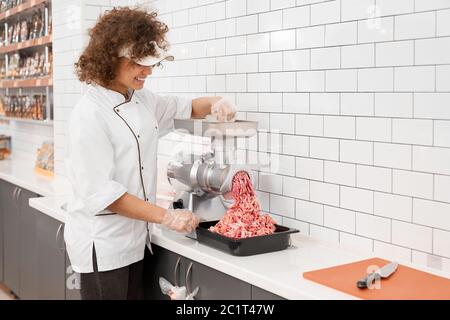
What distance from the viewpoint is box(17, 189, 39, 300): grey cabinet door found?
4031mm

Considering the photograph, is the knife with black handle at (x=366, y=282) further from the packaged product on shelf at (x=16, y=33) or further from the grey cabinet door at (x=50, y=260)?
the packaged product on shelf at (x=16, y=33)

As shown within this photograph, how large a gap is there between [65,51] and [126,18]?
188 cm

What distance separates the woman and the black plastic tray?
90 millimetres

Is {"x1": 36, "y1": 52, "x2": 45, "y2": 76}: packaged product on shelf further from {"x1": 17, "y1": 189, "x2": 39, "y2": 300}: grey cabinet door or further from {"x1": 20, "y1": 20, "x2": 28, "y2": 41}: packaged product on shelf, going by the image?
{"x1": 17, "y1": 189, "x2": 39, "y2": 300}: grey cabinet door

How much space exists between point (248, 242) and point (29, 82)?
3388 millimetres

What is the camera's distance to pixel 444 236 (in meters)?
2.07

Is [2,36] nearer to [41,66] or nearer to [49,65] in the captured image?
[41,66]

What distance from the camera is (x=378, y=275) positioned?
1984 mm

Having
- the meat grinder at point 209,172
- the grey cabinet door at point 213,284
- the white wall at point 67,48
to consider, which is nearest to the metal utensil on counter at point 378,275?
the grey cabinet door at point 213,284

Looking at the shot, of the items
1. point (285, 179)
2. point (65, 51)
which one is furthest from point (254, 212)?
point (65, 51)

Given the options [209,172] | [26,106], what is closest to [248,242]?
[209,172]

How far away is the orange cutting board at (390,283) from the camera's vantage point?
1860 mm

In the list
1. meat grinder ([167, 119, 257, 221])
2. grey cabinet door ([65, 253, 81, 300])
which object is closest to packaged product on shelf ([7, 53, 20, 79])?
grey cabinet door ([65, 253, 81, 300])

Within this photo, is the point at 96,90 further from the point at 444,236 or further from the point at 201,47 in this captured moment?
the point at 444,236
